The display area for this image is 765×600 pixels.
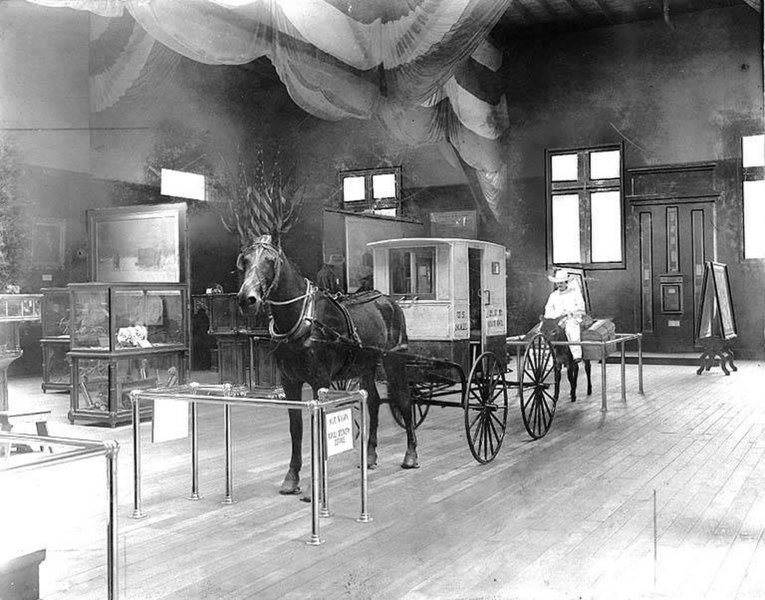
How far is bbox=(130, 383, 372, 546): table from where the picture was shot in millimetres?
3830

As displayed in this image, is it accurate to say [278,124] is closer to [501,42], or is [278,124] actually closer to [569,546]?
[501,42]

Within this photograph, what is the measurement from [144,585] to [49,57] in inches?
100

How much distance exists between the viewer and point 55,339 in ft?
14.4

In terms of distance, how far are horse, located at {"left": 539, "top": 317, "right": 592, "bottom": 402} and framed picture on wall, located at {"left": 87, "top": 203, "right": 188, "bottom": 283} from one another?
280cm

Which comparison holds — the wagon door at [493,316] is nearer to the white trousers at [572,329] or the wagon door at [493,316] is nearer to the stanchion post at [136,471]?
the white trousers at [572,329]

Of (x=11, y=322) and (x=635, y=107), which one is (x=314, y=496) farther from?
(x=635, y=107)

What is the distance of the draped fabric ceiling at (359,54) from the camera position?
4434mm

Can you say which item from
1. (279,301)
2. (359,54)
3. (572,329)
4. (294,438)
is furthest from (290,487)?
(572,329)

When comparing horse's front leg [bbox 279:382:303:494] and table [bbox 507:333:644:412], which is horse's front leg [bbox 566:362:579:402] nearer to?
table [bbox 507:333:644:412]

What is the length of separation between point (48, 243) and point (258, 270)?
1.05m

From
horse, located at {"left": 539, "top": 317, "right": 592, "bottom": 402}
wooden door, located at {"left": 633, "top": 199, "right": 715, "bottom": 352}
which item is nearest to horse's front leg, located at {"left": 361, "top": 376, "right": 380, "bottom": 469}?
horse, located at {"left": 539, "top": 317, "right": 592, "bottom": 402}

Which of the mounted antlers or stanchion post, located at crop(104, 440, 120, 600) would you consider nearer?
stanchion post, located at crop(104, 440, 120, 600)

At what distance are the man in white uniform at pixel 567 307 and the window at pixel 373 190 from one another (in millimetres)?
993

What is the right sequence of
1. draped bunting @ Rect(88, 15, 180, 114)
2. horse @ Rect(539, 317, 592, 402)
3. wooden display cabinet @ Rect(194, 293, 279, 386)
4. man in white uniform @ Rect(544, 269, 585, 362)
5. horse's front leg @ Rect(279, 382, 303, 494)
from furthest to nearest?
horse @ Rect(539, 317, 592, 402) → wooden display cabinet @ Rect(194, 293, 279, 386) → horse's front leg @ Rect(279, 382, 303, 494) → man in white uniform @ Rect(544, 269, 585, 362) → draped bunting @ Rect(88, 15, 180, 114)
